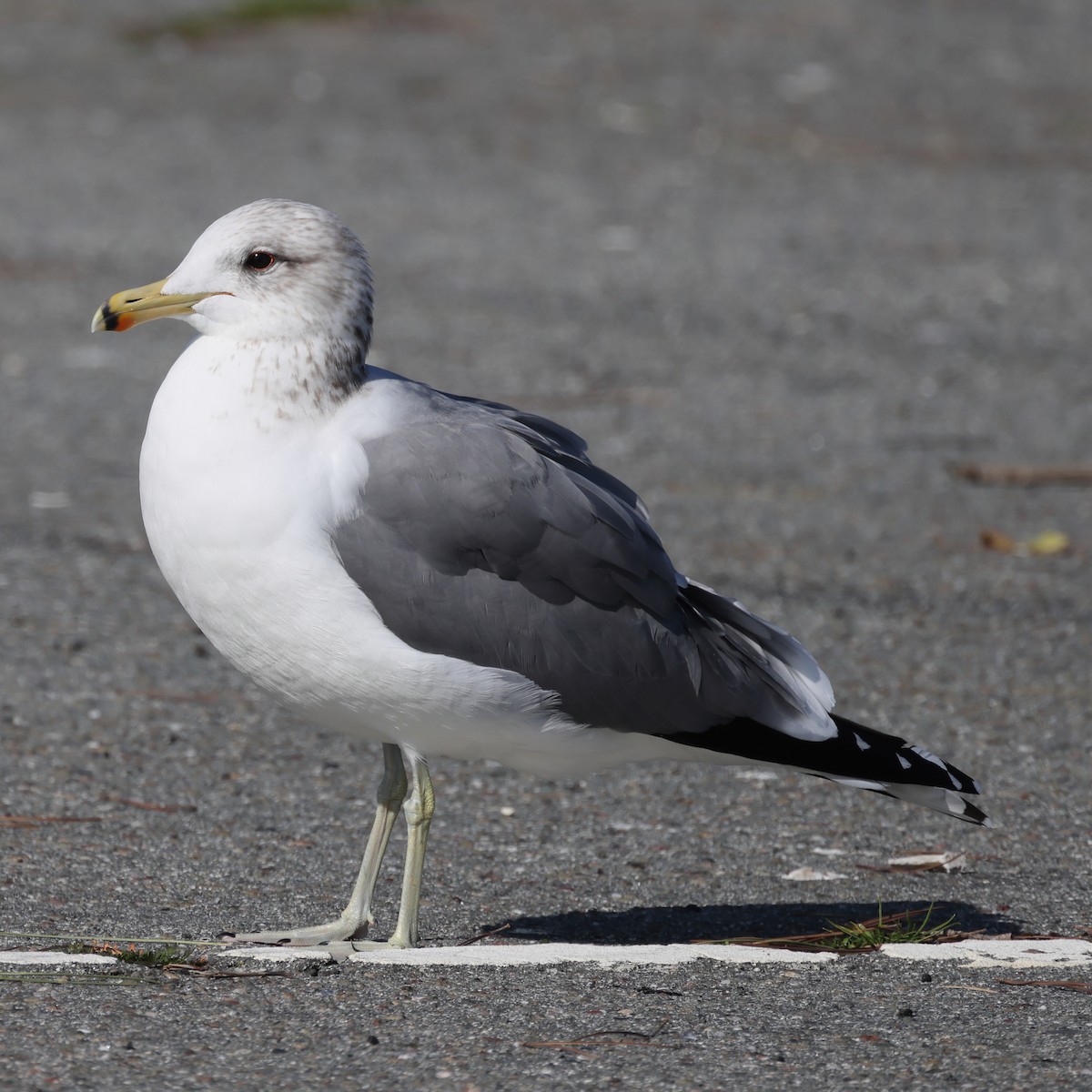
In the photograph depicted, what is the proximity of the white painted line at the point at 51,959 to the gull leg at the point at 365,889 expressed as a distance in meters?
0.34

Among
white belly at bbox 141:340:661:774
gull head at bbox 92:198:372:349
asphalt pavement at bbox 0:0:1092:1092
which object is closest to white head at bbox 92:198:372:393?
gull head at bbox 92:198:372:349

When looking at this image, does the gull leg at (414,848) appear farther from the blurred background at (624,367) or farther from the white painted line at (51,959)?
the white painted line at (51,959)

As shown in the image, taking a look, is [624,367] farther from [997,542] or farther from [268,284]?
[268,284]

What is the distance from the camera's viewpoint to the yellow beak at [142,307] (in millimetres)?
4184

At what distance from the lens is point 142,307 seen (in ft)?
13.9

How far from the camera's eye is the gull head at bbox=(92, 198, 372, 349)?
414 centimetres

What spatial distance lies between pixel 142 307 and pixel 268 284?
304 mm

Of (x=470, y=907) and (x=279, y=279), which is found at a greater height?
(x=279, y=279)

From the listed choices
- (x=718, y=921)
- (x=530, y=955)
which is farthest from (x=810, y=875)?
(x=530, y=955)

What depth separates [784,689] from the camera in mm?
4492

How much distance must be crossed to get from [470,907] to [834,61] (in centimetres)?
1342

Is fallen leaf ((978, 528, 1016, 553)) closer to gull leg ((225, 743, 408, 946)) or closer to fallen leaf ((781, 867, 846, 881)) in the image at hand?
A: fallen leaf ((781, 867, 846, 881))


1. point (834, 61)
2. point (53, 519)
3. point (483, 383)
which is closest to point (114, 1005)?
point (53, 519)

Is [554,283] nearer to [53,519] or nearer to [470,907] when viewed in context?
[53,519]
